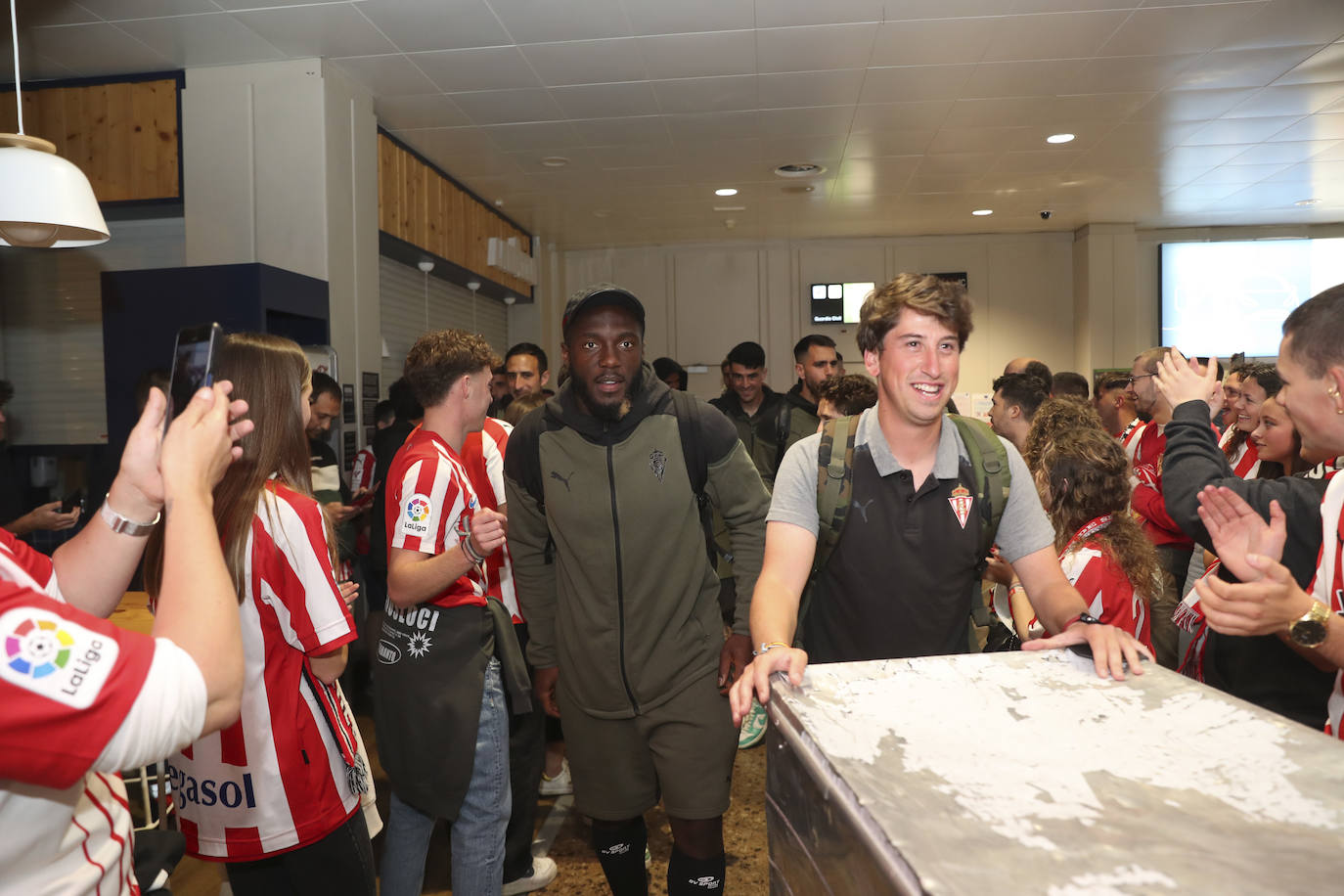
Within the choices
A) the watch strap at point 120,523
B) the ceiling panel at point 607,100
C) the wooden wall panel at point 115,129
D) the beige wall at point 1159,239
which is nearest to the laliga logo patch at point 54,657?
the watch strap at point 120,523

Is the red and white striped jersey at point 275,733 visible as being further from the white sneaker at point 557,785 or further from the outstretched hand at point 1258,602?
the white sneaker at point 557,785

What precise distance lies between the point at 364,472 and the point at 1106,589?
4008mm

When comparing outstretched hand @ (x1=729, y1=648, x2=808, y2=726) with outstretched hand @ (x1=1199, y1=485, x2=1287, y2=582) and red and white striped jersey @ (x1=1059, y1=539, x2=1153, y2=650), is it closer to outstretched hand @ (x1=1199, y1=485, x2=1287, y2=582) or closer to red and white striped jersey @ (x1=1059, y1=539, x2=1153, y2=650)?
outstretched hand @ (x1=1199, y1=485, x2=1287, y2=582)

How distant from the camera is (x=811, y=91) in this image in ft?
17.6

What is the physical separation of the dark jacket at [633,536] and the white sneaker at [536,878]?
971 mm

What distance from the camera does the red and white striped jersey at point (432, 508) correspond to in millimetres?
2182

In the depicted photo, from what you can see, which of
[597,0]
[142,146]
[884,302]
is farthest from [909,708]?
[142,146]

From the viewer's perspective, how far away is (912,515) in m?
1.79

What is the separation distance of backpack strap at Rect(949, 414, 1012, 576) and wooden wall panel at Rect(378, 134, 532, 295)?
4844 mm

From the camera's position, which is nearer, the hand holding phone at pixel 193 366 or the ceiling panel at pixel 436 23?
the hand holding phone at pixel 193 366

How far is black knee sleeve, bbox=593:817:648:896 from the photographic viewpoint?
2.23m

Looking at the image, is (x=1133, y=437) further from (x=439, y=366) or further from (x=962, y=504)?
(x=439, y=366)

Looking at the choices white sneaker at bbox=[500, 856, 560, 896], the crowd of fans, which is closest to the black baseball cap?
the crowd of fans

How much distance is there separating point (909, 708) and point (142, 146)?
5689mm
